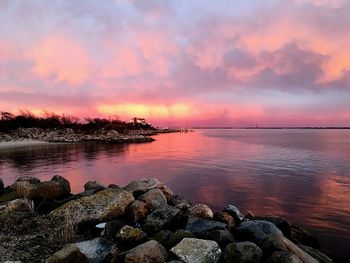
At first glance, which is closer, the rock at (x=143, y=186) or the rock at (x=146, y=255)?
the rock at (x=146, y=255)

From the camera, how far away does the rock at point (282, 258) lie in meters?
5.89

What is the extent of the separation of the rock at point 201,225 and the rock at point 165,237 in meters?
0.74

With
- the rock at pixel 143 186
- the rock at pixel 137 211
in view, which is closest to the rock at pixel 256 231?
the rock at pixel 137 211

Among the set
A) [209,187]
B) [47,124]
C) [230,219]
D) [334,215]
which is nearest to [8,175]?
[209,187]

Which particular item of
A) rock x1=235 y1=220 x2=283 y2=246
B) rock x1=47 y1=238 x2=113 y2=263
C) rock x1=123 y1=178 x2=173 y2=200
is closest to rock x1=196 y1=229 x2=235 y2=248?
rock x1=235 y1=220 x2=283 y2=246

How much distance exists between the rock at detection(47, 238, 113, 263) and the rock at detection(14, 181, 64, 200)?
485cm

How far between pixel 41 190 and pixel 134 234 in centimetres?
538

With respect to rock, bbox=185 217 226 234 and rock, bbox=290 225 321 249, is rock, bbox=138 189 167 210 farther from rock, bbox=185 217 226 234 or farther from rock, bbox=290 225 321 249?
rock, bbox=290 225 321 249

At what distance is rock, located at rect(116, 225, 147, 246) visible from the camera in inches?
293

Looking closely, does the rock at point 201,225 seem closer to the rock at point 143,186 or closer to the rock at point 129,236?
the rock at point 129,236

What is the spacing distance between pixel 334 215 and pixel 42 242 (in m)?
11.5

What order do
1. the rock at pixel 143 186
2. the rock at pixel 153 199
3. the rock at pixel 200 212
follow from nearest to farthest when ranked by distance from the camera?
the rock at pixel 200 212 → the rock at pixel 153 199 → the rock at pixel 143 186

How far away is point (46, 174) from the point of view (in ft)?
82.2

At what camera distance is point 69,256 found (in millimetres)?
6203
